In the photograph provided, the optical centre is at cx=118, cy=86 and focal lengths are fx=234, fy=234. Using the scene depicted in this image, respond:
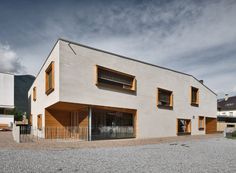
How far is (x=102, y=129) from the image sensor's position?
1661cm

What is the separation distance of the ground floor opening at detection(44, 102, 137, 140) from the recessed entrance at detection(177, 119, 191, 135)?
6.39 m

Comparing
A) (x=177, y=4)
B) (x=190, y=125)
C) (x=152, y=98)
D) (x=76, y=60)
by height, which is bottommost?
(x=190, y=125)

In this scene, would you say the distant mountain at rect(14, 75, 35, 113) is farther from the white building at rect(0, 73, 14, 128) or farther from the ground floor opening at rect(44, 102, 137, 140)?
the ground floor opening at rect(44, 102, 137, 140)

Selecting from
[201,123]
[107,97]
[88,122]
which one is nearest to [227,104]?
[201,123]

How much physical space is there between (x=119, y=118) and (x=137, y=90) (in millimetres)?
2711

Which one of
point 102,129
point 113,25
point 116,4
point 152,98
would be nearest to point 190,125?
point 152,98

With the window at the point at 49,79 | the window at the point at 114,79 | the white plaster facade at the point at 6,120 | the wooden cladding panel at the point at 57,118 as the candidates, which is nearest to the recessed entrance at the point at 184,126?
the window at the point at 114,79

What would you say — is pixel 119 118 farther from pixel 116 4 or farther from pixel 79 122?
pixel 116 4

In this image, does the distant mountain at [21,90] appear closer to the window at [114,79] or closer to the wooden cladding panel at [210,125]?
the wooden cladding panel at [210,125]

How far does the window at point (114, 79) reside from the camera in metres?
16.4

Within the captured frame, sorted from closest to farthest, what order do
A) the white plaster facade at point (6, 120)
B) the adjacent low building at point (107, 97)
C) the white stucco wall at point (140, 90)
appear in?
the white stucco wall at point (140, 90) → the adjacent low building at point (107, 97) → the white plaster facade at point (6, 120)

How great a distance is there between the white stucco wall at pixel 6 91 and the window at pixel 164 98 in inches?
806

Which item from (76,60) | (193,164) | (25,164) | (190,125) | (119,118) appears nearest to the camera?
(25,164)

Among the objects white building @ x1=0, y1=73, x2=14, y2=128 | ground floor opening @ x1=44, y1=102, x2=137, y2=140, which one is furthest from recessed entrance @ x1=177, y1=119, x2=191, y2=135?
white building @ x1=0, y1=73, x2=14, y2=128
